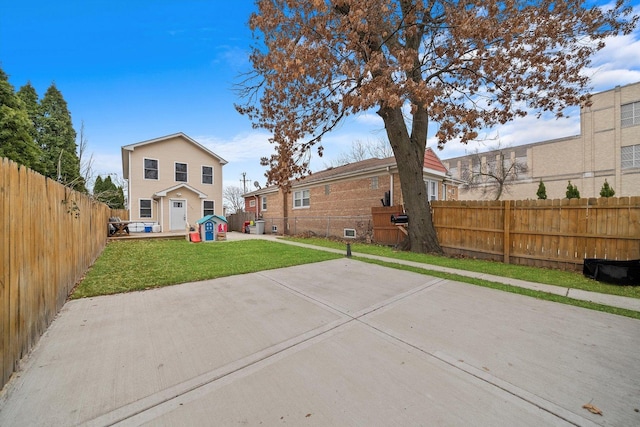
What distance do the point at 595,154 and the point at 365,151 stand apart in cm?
2211

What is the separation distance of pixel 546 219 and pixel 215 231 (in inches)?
525

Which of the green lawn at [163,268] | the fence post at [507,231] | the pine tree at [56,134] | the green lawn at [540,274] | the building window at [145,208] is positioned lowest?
the green lawn at [540,274]

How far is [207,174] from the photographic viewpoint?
20188 millimetres

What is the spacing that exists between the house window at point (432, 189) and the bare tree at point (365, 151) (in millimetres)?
15714

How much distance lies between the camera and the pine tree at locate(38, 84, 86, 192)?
60.7ft

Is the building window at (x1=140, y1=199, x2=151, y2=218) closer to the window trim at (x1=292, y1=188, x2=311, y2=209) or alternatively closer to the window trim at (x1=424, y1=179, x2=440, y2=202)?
the window trim at (x1=292, y1=188, x2=311, y2=209)

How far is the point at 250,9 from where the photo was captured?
7.47 m

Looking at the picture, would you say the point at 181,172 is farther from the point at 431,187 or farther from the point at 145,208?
the point at 431,187

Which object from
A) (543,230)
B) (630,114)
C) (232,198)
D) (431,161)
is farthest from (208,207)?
(630,114)

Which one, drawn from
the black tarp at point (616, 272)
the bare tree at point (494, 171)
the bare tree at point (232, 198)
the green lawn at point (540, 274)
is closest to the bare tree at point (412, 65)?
the green lawn at point (540, 274)

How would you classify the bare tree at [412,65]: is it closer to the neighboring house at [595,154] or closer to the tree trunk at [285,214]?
the tree trunk at [285,214]

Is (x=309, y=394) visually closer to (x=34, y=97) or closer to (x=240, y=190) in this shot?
(x=34, y=97)

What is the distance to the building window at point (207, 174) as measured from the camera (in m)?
20.0

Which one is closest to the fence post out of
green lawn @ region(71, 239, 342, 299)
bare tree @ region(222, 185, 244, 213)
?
green lawn @ region(71, 239, 342, 299)
